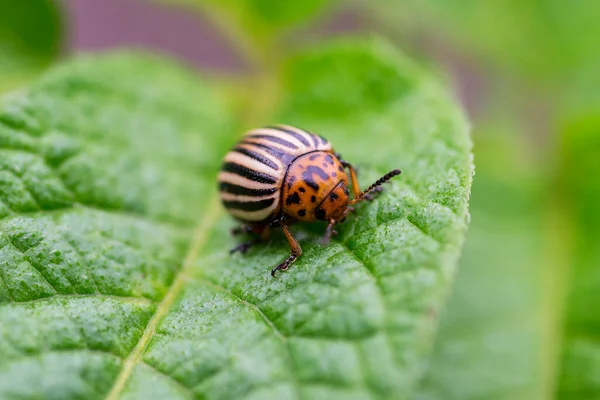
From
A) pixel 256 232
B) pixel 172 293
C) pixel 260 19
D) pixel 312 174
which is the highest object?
pixel 260 19

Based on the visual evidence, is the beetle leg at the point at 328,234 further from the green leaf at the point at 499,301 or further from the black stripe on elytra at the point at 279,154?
the green leaf at the point at 499,301

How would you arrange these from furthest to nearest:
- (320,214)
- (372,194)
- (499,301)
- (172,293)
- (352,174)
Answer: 1. (499,301)
2. (352,174)
3. (320,214)
4. (372,194)
5. (172,293)

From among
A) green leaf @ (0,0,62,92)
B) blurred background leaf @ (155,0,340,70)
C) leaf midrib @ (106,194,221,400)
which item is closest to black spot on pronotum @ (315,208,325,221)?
leaf midrib @ (106,194,221,400)

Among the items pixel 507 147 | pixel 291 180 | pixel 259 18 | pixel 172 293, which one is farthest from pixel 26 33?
pixel 507 147

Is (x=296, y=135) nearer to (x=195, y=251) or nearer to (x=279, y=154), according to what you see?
(x=279, y=154)

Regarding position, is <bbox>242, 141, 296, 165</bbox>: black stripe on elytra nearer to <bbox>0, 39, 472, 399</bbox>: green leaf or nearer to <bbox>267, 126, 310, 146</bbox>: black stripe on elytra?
<bbox>267, 126, 310, 146</bbox>: black stripe on elytra

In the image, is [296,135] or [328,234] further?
[296,135]

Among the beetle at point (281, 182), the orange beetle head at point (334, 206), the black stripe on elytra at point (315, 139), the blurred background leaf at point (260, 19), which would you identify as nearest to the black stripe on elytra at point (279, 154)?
the beetle at point (281, 182)
